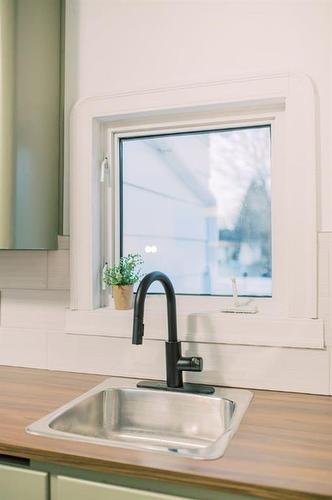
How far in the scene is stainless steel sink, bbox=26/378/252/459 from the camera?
134 centimetres

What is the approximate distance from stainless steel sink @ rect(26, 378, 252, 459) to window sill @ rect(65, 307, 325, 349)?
0.58 feet

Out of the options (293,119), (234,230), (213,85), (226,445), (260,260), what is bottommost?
(226,445)

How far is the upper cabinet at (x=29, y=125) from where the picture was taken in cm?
152

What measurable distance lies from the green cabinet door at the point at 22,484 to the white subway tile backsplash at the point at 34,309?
0.72 m

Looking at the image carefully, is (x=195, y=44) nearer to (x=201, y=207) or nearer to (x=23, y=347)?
(x=201, y=207)

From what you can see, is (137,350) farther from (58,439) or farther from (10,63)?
(10,63)

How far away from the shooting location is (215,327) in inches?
60.2

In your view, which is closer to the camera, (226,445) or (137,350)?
(226,445)

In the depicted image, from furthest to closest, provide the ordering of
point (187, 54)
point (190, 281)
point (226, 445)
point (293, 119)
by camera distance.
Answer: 1. point (190, 281)
2. point (187, 54)
3. point (293, 119)
4. point (226, 445)

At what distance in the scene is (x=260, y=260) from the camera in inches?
64.2

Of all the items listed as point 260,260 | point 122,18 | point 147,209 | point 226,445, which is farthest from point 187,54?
point 226,445

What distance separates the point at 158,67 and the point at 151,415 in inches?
47.9

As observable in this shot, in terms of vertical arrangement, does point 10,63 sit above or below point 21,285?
above

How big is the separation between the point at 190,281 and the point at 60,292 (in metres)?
0.51
